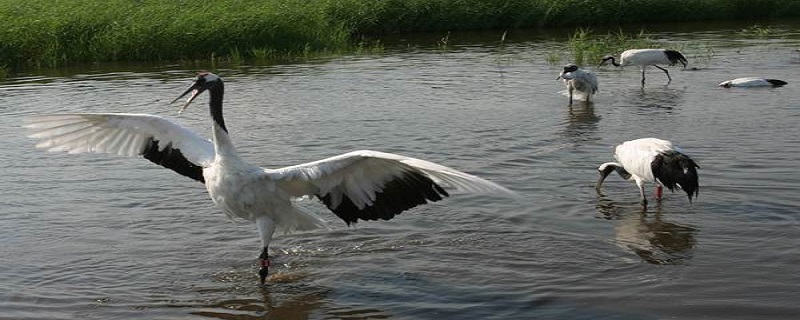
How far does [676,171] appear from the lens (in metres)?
7.47

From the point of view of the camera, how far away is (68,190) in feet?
29.2

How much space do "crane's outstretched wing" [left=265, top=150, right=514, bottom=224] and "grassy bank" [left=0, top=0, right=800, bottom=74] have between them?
13230mm

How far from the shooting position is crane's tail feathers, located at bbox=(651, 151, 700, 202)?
7.34 m

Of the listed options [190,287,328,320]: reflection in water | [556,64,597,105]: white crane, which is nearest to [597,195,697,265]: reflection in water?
[190,287,328,320]: reflection in water

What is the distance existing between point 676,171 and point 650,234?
66cm

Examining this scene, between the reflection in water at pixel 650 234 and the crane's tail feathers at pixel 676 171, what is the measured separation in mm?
288

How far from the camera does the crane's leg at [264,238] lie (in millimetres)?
6336

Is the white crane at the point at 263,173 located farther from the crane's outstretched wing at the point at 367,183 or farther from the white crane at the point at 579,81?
the white crane at the point at 579,81

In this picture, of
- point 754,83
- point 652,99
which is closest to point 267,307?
point 652,99

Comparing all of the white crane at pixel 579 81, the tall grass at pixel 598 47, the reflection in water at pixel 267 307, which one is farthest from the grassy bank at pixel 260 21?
the reflection in water at pixel 267 307

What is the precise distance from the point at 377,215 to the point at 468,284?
0.70 metres

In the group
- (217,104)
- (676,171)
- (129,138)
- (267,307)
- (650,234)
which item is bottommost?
(267,307)

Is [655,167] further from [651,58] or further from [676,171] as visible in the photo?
[651,58]

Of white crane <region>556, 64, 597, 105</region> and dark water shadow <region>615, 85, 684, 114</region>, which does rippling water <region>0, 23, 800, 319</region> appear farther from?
white crane <region>556, 64, 597, 105</region>
